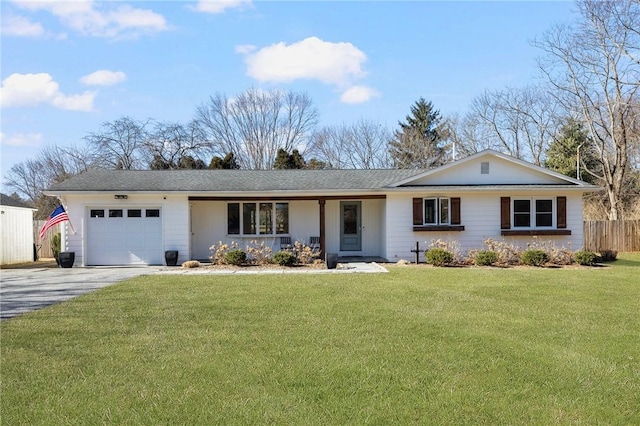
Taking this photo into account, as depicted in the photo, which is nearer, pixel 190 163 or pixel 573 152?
pixel 573 152

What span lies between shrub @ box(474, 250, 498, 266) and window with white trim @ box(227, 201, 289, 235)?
684cm

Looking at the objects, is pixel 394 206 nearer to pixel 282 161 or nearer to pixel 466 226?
pixel 466 226

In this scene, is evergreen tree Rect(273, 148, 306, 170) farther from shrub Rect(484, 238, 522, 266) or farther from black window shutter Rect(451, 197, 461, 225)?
shrub Rect(484, 238, 522, 266)

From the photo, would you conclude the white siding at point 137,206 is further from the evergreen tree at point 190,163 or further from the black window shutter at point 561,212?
the evergreen tree at point 190,163

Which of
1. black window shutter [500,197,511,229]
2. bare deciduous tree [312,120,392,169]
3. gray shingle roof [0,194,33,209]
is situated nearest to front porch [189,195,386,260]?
black window shutter [500,197,511,229]

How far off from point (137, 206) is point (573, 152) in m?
28.7

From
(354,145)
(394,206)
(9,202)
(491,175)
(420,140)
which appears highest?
(420,140)

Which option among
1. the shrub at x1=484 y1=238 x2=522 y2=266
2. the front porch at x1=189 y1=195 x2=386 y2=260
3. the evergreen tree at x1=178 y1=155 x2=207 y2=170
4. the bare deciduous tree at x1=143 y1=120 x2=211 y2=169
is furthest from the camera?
the bare deciduous tree at x1=143 y1=120 x2=211 y2=169

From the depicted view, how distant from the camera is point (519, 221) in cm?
1631

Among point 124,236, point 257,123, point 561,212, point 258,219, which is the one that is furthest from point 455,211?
point 257,123

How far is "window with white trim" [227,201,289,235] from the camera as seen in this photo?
57.1ft

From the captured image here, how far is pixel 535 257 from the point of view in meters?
14.6

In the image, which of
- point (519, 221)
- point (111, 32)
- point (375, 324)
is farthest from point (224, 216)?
point (375, 324)

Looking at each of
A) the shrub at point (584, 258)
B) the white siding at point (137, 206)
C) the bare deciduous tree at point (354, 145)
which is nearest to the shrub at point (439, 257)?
the shrub at point (584, 258)
